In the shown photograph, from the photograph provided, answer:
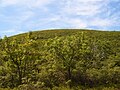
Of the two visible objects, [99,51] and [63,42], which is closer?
[63,42]

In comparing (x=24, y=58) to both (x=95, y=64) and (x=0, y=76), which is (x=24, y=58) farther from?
(x=95, y=64)

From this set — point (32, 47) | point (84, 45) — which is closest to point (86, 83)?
point (84, 45)

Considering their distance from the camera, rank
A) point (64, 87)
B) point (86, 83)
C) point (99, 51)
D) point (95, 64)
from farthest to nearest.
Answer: point (99, 51), point (95, 64), point (86, 83), point (64, 87)

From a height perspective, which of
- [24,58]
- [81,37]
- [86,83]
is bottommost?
[86,83]

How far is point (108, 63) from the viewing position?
41.9 metres

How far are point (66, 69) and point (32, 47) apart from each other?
4925 mm

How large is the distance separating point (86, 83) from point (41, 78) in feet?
17.8

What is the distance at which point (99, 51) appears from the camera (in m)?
47.2

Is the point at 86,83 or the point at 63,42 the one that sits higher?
the point at 63,42

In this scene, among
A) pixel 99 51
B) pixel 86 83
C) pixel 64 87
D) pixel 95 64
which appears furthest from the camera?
pixel 99 51

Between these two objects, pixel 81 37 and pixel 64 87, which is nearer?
pixel 64 87

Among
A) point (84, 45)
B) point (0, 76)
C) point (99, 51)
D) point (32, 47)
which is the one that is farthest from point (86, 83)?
point (99, 51)

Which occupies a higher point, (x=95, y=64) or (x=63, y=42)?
(x=63, y=42)

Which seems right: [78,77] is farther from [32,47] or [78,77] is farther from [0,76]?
[0,76]
